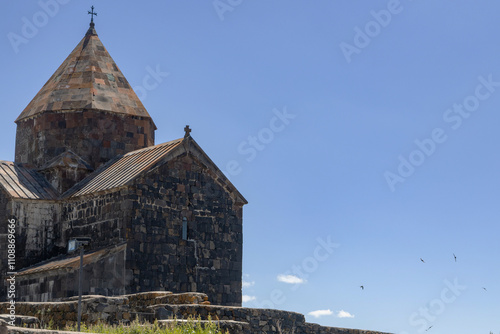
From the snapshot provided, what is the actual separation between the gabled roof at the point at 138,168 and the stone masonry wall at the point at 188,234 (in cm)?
22

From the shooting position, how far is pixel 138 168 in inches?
914

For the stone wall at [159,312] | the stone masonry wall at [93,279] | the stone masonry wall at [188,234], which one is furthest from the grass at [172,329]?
the stone masonry wall at [188,234]

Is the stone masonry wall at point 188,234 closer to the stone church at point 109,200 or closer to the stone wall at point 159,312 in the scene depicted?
the stone church at point 109,200

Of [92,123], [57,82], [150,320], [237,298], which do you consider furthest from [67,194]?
[150,320]

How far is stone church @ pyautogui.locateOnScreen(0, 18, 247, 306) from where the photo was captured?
22000 mm

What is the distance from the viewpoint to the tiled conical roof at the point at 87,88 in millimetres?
26156

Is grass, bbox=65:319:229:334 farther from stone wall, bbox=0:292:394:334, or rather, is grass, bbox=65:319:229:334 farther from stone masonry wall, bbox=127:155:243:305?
stone masonry wall, bbox=127:155:243:305

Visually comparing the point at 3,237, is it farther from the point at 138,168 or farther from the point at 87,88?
the point at 87,88

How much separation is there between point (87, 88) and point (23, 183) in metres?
3.97

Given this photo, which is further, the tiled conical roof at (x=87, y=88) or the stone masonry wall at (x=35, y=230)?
the tiled conical roof at (x=87, y=88)

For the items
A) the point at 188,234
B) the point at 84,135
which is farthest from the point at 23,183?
the point at 188,234

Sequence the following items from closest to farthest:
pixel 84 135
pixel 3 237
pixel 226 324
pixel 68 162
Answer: pixel 226 324 → pixel 3 237 → pixel 68 162 → pixel 84 135

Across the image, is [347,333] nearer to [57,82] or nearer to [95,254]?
[95,254]

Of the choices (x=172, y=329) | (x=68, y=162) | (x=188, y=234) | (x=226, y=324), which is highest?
(x=68, y=162)
